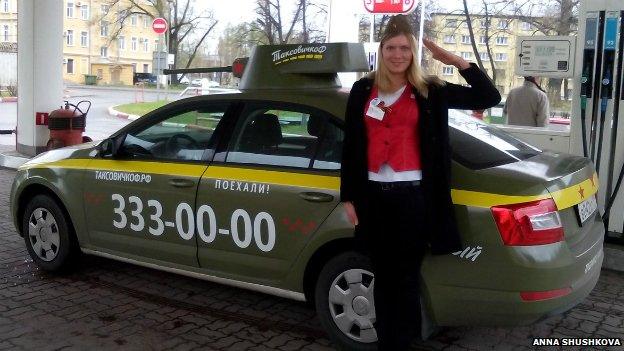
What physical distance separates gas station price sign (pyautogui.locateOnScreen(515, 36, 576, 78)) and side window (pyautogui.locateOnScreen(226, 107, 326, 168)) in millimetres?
3535

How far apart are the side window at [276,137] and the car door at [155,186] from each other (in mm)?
215

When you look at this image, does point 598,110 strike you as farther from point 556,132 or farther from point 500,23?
point 500,23

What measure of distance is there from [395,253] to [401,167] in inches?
17.1

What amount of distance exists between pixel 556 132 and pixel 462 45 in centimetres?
1228

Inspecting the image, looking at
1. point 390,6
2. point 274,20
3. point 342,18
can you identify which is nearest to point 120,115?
point 274,20

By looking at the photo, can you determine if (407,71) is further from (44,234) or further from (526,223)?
(44,234)

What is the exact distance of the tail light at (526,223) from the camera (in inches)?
127

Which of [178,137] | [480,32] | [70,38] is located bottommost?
[178,137]

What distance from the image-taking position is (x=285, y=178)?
12.9 ft

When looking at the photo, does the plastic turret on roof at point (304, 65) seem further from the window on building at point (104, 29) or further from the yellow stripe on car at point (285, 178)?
the window on building at point (104, 29)

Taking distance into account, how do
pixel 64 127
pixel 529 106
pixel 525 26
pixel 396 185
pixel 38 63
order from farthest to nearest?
pixel 525 26 → pixel 38 63 → pixel 64 127 → pixel 529 106 → pixel 396 185

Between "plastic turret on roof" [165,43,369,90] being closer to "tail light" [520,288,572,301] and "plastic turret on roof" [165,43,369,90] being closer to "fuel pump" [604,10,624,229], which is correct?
"tail light" [520,288,572,301]

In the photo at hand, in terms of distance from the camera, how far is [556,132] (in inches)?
251

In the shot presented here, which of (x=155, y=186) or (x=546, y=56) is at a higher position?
(x=546, y=56)
